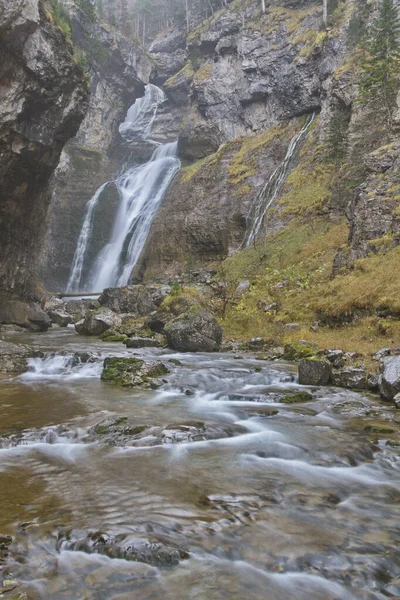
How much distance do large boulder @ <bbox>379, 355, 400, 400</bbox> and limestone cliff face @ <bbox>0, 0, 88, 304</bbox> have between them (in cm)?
1948

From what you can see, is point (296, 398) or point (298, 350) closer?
point (296, 398)

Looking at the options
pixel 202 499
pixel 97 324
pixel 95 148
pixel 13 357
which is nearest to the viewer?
pixel 202 499

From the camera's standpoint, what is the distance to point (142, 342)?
16953 mm

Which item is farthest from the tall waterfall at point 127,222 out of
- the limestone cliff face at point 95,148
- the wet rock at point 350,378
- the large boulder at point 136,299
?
the wet rock at point 350,378

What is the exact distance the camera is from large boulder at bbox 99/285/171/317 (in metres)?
25.8

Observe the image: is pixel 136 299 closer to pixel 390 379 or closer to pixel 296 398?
pixel 296 398

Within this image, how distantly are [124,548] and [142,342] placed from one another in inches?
530

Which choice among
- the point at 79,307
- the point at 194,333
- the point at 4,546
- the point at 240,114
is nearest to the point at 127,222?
the point at 79,307

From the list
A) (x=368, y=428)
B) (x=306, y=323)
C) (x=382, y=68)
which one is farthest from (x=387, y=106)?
(x=368, y=428)

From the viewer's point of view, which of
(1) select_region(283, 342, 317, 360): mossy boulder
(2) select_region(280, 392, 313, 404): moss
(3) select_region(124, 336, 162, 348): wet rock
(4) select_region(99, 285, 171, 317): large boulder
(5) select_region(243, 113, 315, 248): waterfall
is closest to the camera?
(2) select_region(280, 392, 313, 404): moss

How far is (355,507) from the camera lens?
4629mm

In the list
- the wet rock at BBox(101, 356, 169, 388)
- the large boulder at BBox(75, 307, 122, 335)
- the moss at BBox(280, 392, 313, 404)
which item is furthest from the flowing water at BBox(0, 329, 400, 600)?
the large boulder at BBox(75, 307, 122, 335)

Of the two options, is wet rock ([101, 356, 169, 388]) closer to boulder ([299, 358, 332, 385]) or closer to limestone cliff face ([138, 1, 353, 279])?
boulder ([299, 358, 332, 385])

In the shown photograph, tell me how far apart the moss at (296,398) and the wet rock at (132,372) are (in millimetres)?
3254
